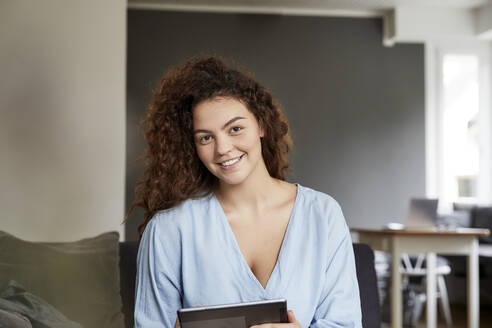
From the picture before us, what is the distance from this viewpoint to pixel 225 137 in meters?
1.28

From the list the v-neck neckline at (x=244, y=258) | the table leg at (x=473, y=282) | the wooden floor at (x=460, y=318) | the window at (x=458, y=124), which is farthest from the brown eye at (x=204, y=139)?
the window at (x=458, y=124)

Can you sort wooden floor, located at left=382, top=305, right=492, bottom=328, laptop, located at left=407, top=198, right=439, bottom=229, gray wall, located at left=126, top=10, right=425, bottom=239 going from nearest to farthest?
laptop, located at left=407, top=198, right=439, bottom=229 < wooden floor, located at left=382, top=305, right=492, bottom=328 < gray wall, located at left=126, top=10, right=425, bottom=239

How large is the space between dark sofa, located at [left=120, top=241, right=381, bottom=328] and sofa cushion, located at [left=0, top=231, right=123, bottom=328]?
5cm

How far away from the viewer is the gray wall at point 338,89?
18.0 feet

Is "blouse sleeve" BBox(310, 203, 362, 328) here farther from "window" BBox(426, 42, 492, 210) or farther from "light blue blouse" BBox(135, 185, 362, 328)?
"window" BBox(426, 42, 492, 210)

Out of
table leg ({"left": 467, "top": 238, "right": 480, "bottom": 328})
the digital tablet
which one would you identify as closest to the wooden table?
table leg ({"left": 467, "top": 238, "right": 480, "bottom": 328})

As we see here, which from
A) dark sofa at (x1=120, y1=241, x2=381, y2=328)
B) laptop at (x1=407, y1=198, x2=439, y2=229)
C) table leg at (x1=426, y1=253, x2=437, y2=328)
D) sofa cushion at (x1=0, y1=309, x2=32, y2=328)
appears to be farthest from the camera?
laptop at (x1=407, y1=198, x2=439, y2=229)

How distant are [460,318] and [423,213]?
1379 millimetres

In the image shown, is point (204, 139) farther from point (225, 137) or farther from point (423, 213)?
point (423, 213)

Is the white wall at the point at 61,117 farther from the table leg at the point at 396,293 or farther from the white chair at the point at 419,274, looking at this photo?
the white chair at the point at 419,274

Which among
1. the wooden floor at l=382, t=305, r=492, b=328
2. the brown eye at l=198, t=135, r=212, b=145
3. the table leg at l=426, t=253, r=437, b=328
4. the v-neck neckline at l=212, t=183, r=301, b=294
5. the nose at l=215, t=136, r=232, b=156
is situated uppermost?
the brown eye at l=198, t=135, r=212, b=145

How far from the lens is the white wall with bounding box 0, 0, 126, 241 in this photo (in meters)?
1.30

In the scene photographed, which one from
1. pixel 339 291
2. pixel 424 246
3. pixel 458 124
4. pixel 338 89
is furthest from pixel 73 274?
pixel 458 124

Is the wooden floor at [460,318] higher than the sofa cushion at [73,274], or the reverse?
the sofa cushion at [73,274]
